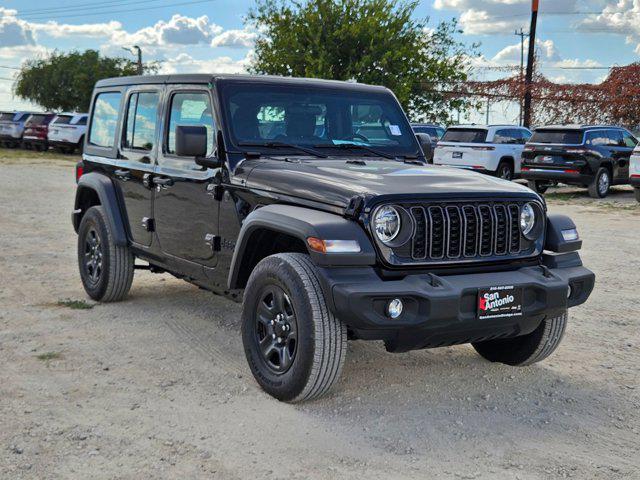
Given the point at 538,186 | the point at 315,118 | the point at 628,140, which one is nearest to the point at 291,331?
the point at 315,118

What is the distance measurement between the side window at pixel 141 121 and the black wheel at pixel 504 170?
48.4 ft

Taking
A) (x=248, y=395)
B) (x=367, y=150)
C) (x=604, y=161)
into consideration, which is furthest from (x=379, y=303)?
(x=604, y=161)

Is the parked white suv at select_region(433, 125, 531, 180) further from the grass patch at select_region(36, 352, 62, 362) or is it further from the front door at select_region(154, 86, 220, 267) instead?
the grass patch at select_region(36, 352, 62, 362)

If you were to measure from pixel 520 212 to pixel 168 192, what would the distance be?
2.58m

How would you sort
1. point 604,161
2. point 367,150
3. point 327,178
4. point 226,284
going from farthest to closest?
point 604,161 < point 367,150 < point 226,284 < point 327,178

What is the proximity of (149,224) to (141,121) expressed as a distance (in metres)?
0.86

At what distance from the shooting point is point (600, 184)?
722 inches

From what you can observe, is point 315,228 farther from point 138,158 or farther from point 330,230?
point 138,158

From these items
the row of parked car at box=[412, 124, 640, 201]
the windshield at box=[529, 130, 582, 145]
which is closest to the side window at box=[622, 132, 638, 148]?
the row of parked car at box=[412, 124, 640, 201]

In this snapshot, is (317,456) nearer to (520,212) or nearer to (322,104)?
(520,212)

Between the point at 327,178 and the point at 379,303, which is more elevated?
the point at 327,178

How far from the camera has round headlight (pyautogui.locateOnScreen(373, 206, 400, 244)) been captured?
14.2 feet

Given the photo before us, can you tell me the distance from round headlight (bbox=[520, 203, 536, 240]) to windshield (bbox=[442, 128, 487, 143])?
15766 millimetres

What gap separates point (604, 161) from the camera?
1828 centimetres
